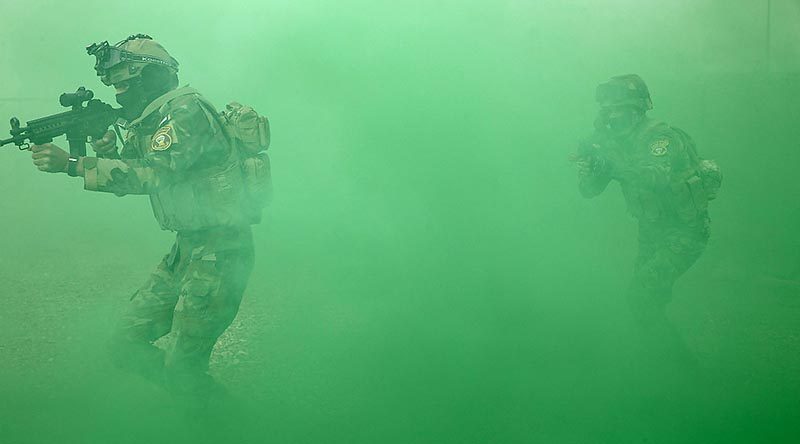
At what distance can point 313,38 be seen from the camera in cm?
704

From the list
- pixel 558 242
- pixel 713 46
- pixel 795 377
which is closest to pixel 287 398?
→ pixel 795 377

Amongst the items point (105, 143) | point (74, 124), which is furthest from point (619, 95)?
point (74, 124)

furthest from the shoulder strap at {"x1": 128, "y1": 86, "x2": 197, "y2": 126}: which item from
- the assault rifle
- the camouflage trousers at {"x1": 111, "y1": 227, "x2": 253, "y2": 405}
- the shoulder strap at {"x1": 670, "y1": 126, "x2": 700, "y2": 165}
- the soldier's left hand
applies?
the shoulder strap at {"x1": 670, "y1": 126, "x2": 700, "y2": 165}

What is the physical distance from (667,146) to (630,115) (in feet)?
1.18

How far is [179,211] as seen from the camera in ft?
10.6

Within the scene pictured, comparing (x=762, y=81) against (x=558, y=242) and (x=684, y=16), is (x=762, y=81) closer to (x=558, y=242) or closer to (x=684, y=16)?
(x=684, y=16)

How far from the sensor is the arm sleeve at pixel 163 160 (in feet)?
9.93

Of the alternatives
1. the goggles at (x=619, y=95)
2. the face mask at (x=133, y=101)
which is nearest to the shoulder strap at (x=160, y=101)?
the face mask at (x=133, y=101)

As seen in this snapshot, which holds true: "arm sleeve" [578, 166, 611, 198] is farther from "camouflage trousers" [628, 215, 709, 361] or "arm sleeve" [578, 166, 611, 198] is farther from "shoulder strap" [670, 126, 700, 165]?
"shoulder strap" [670, 126, 700, 165]

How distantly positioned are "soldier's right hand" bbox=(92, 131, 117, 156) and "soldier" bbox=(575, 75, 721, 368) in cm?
283

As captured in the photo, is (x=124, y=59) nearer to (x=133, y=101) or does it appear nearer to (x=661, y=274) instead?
(x=133, y=101)

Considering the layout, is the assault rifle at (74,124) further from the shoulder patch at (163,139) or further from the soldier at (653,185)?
the soldier at (653,185)

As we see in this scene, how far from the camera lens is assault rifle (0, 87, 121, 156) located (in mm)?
3135

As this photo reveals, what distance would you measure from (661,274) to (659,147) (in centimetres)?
82
